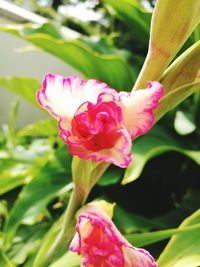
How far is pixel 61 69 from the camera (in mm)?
2729

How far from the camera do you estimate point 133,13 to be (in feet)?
2.83

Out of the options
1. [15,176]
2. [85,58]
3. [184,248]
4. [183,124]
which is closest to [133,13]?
[85,58]

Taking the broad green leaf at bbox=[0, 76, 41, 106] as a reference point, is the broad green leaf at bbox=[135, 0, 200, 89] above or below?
above

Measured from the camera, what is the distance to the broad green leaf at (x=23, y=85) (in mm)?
888

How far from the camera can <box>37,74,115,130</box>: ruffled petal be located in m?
0.25

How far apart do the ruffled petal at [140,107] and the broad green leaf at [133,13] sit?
623 millimetres

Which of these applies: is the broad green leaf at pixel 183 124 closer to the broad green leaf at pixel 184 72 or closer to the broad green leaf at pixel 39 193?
the broad green leaf at pixel 39 193

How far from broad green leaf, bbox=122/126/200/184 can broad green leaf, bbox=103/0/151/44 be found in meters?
0.23

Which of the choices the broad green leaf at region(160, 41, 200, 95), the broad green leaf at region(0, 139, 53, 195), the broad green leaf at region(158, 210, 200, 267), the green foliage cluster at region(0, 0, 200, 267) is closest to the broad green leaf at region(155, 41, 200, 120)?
the broad green leaf at region(160, 41, 200, 95)

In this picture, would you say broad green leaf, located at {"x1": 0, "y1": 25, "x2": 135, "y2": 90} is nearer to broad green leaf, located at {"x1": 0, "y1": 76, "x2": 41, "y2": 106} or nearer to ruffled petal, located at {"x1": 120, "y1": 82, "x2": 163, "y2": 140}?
broad green leaf, located at {"x1": 0, "y1": 76, "x2": 41, "y2": 106}

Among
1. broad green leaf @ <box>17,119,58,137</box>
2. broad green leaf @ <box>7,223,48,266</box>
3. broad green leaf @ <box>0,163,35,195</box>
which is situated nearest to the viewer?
broad green leaf @ <box>7,223,48,266</box>

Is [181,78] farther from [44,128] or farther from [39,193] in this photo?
[44,128]

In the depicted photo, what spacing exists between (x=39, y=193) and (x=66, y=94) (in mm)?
547

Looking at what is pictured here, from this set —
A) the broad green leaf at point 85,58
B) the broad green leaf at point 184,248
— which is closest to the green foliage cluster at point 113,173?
the broad green leaf at point 85,58
